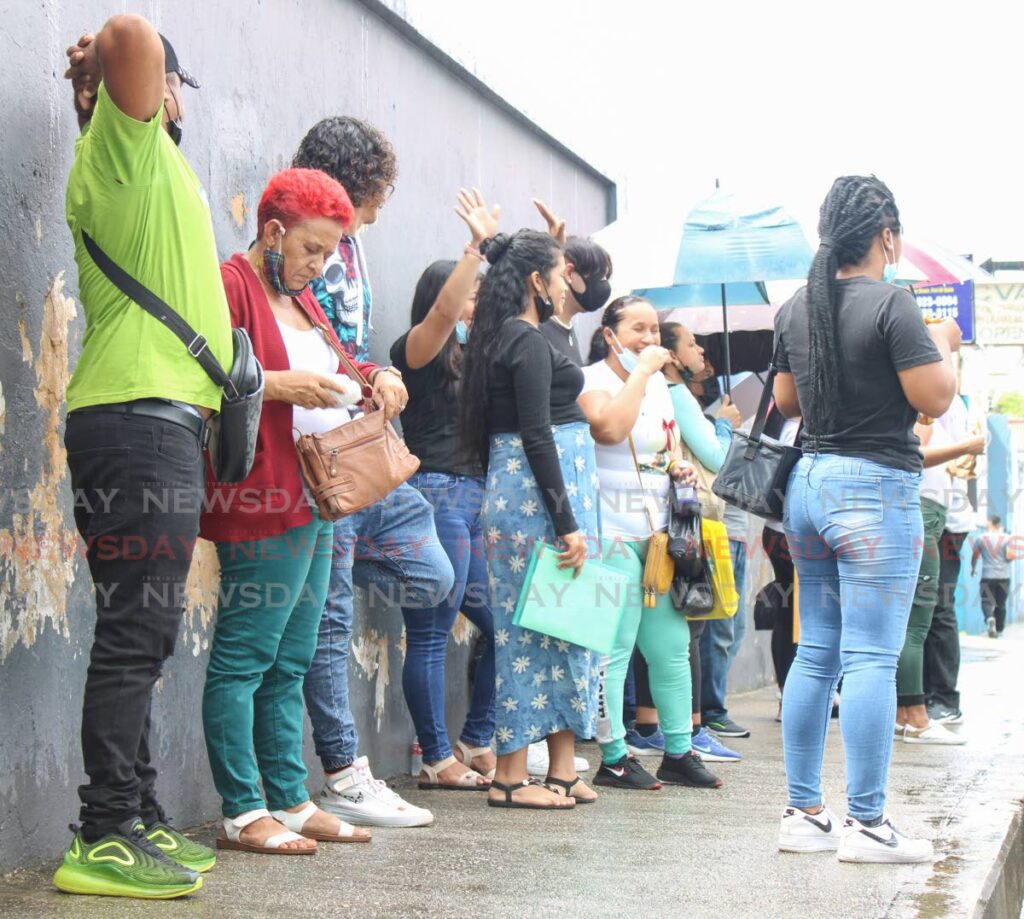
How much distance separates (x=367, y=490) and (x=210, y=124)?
1.34 m

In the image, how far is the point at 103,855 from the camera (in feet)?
10.5

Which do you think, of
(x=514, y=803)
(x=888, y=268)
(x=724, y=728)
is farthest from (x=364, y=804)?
(x=724, y=728)

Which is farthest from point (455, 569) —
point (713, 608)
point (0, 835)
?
point (0, 835)

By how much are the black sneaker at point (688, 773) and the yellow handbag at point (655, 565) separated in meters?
0.60

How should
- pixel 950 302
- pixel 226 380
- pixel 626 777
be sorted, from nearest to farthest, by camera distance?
1. pixel 226 380
2. pixel 626 777
3. pixel 950 302

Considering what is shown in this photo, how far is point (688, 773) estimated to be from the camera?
17.6 ft

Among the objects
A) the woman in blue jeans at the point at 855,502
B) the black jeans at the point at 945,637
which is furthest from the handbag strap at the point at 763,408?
the black jeans at the point at 945,637

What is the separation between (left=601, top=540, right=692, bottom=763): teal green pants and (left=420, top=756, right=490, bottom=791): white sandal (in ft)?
1.63

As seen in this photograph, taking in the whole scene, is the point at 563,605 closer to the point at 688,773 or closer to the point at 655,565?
the point at 655,565

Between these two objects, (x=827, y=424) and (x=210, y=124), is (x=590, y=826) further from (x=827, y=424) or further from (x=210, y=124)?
(x=210, y=124)

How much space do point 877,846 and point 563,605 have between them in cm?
131

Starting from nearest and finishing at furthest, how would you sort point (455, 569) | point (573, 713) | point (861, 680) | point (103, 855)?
1. point (103, 855)
2. point (861, 680)
3. point (573, 713)
4. point (455, 569)

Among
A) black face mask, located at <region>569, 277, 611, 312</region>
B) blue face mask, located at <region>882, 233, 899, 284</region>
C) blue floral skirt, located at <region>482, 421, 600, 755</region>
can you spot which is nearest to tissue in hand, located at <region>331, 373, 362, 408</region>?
blue floral skirt, located at <region>482, 421, 600, 755</region>

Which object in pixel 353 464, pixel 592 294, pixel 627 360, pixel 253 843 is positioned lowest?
pixel 253 843
